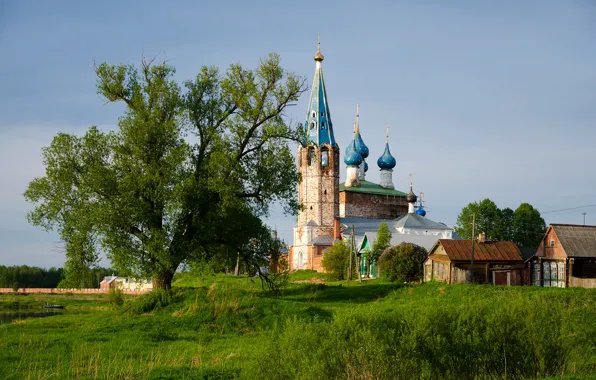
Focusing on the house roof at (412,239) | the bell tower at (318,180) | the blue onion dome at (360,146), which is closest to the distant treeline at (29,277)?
the bell tower at (318,180)

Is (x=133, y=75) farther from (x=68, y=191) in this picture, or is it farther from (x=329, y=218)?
(x=329, y=218)

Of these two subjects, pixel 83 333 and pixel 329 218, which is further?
pixel 329 218

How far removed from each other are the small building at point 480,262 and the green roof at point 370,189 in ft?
109

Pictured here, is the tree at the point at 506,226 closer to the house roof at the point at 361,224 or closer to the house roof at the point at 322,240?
the house roof at the point at 361,224

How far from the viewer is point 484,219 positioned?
60.9 meters

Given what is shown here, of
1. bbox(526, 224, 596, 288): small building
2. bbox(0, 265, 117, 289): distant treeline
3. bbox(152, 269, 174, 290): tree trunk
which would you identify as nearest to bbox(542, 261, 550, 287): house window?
bbox(526, 224, 596, 288): small building

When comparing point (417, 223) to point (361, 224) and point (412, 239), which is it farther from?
point (412, 239)

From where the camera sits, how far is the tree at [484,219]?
197ft

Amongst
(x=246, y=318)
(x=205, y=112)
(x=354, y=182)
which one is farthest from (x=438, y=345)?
(x=354, y=182)

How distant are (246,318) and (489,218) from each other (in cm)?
4600

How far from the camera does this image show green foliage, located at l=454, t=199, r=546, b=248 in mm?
60125

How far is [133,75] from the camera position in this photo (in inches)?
902

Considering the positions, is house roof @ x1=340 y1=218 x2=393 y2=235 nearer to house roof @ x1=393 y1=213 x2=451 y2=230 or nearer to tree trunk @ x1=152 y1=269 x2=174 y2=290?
house roof @ x1=393 y1=213 x2=451 y2=230

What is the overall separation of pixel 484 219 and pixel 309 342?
5486cm
